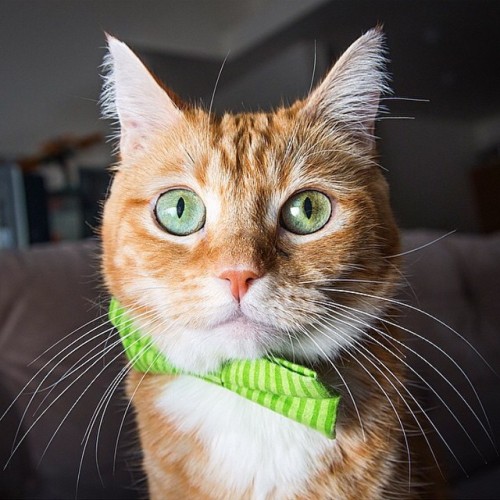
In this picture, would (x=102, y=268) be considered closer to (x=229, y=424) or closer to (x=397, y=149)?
(x=229, y=424)

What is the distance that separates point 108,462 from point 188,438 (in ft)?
1.60

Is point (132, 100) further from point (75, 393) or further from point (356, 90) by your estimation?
point (75, 393)

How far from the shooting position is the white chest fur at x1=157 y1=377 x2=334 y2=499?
0.83 metres

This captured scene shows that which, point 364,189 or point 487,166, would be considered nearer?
point 364,189

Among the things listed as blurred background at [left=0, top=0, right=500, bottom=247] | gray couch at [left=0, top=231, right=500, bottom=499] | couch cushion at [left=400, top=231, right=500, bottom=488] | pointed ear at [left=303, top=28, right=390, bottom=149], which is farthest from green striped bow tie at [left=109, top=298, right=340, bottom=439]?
blurred background at [left=0, top=0, right=500, bottom=247]

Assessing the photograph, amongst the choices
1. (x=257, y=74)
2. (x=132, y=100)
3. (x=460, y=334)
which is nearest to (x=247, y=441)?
(x=132, y=100)

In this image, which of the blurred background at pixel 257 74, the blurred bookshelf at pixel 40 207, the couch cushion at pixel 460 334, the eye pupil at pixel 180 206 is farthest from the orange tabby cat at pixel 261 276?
the blurred background at pixel 257 74

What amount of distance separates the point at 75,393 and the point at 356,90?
810 millimetres

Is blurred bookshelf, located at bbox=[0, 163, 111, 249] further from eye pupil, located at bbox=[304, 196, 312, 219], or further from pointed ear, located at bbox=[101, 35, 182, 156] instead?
eye pupil, located at bbox=[304, 196, 312, 219]

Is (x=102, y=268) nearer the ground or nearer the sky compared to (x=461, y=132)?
nearer the ground

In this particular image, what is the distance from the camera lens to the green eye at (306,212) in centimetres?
83

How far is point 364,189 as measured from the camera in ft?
2.92

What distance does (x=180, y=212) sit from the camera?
2.74 feet

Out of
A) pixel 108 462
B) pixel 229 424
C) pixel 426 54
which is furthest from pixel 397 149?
pixel 229 424
